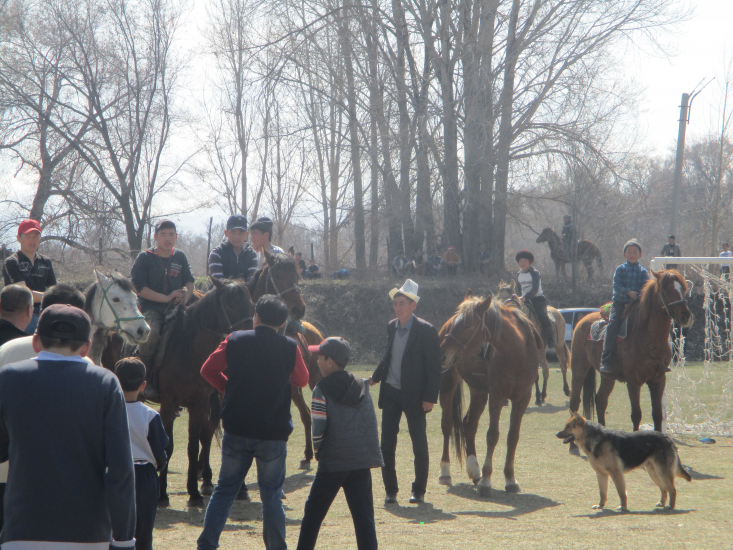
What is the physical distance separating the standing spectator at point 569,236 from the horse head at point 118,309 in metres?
18.8

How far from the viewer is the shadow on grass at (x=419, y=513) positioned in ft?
20.2

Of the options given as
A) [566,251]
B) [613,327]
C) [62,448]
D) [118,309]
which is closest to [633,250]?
[613,327]

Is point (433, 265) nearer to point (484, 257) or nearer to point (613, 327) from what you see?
point (484, 257)

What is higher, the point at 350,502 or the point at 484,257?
the point at 484,257

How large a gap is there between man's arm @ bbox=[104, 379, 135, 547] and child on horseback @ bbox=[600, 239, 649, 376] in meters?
7.78

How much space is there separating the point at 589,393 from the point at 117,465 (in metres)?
9.04

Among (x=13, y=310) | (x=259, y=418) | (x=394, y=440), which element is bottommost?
(x=394, y=440)

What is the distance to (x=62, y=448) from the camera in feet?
8.95

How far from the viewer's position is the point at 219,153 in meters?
37.8

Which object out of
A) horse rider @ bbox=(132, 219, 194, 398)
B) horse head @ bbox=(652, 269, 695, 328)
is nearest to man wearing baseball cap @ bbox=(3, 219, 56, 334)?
horse rider @ bbox=(132, 219, 194, 398)

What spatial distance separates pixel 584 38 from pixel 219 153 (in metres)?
22.8

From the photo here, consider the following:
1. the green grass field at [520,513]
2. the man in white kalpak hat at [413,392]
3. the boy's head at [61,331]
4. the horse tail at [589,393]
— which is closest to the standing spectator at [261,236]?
the man in white kalpak hat at [413,392]

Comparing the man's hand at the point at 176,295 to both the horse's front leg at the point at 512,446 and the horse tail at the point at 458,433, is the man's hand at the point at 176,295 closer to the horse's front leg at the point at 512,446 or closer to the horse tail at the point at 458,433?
the horse tail at the point at 458,433

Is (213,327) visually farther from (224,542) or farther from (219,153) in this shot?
(219,153)
